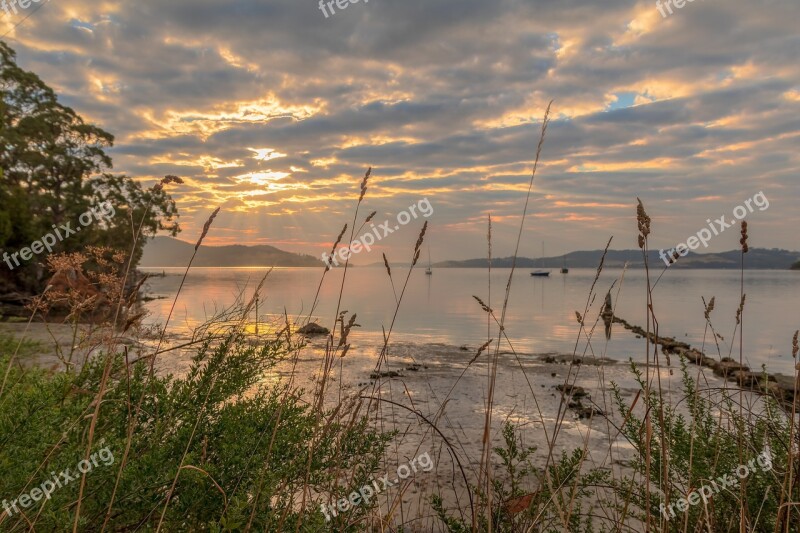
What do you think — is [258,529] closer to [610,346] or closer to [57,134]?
[610,346]

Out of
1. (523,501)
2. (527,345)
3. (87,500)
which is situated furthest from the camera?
(527,345)

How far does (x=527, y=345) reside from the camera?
82.2ft

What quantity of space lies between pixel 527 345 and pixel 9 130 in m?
31.1

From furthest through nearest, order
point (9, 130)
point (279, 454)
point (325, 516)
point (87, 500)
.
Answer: point (9, 130)
point (279, 454)
point (325, 516)
point (87, 500)

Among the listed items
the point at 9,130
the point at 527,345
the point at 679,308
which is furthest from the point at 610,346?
the point at 9,130

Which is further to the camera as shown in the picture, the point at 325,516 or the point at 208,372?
the point at 208,372

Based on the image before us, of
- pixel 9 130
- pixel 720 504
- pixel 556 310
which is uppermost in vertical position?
pixel 9 130

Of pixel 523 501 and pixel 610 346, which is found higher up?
pixel 523 501

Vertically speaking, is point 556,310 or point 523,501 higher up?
point 523,501

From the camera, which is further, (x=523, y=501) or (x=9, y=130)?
(x=9, y=130)

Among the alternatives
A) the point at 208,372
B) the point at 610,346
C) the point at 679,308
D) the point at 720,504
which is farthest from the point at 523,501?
the point at 679,308

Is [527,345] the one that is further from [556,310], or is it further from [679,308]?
[679,308]

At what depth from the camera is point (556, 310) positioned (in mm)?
48719

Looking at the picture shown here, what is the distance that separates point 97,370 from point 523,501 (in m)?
2.82
